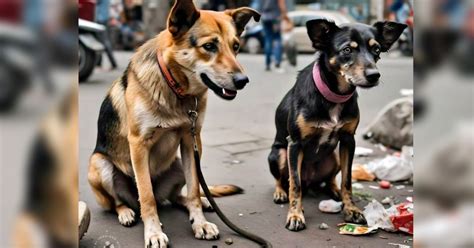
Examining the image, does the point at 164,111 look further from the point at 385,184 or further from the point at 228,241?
the point at 385,184

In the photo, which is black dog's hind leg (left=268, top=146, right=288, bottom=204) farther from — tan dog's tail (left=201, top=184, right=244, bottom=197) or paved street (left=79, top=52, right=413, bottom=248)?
tan dog's tail (left=201, top=184, right=244, bottom=197)

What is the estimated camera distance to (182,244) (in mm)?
3365

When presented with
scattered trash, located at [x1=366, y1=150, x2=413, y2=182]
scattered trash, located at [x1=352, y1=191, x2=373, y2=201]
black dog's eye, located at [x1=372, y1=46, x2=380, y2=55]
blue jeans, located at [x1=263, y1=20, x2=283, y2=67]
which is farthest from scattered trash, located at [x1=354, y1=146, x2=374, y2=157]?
blue jeans, located at [x1=263, y1=20, x2=283, y2=67]

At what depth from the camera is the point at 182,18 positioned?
3.10 m

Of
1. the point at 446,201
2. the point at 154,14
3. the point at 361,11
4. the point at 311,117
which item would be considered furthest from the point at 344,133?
the point at 361,11

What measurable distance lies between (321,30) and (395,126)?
292 cm

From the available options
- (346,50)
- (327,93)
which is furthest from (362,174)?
(346,50)

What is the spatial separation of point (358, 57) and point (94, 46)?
26.3 ft

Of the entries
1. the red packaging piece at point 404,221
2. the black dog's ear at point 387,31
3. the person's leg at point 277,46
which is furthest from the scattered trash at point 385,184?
the person's leg at point 277,46

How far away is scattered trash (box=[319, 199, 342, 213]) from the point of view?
3953mm

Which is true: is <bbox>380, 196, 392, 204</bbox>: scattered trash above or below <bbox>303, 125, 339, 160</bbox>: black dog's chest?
below

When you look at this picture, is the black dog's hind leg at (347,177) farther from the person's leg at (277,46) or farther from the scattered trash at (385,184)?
the person's leg at (277,46)

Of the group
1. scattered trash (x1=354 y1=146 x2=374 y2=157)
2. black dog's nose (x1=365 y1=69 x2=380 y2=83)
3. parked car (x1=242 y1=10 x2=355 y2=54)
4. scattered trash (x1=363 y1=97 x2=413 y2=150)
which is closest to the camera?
black dog's nose (x1=365 y1=69 x2=380 y2=83)

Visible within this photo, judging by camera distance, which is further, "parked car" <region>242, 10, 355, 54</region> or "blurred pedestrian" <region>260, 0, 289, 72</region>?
"parked car" <region>242, 10, 355, 54</region>
